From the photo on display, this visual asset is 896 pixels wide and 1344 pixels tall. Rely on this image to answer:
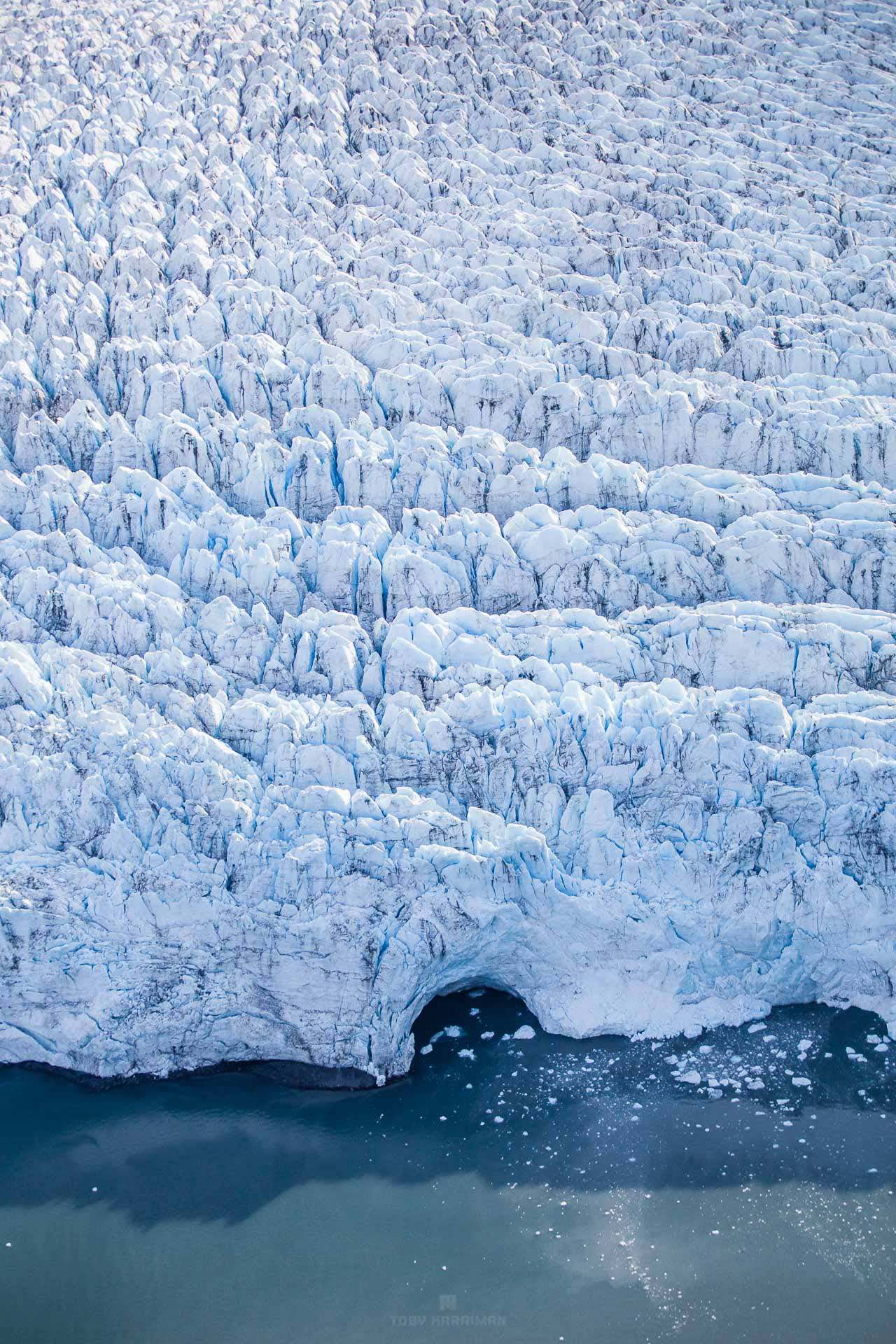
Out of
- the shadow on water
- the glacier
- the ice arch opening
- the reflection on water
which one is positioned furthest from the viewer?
the ice arch opening

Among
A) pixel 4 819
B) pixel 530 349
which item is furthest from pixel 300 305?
pixel 4 819

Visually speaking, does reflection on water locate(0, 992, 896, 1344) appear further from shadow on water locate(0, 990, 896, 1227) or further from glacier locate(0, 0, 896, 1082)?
glacier locate(0, 0, 896, 1082)

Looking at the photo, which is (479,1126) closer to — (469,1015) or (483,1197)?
(483,1197)

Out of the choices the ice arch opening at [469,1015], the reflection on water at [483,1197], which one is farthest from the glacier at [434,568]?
the reflection on water at [483,1197]

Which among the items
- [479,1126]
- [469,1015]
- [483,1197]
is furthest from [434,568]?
[483,1197]

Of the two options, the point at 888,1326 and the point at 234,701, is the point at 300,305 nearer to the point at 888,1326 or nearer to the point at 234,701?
the point at 234,701

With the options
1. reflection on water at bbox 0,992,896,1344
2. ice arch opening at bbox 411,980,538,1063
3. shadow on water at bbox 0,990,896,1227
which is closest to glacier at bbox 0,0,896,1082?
ice arch opening at bbox 411,980,538,1063
